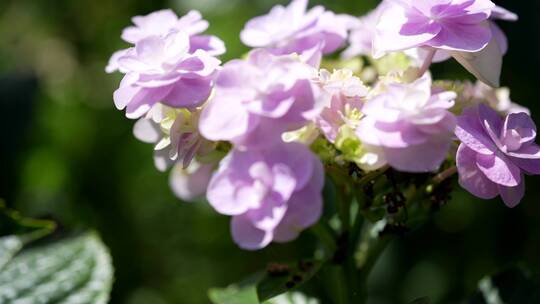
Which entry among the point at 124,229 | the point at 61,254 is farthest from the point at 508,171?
the point at 124,229

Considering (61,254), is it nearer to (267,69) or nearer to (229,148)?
(229,148)

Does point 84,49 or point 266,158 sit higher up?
point 266,158

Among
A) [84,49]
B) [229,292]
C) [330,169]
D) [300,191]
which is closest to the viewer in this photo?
[300,191]

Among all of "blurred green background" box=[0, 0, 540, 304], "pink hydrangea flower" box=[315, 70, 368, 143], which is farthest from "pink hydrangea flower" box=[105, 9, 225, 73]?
"blurred green background" box=[0, 0, 540, 304]

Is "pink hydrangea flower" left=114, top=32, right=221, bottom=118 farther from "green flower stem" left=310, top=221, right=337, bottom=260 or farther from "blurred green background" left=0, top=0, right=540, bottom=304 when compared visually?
"blurred green background" left=0, top=0, right=540, bottom=304

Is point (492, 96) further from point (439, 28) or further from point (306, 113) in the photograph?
point (306, 113)

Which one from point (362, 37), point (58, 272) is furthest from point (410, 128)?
point (58, 272)

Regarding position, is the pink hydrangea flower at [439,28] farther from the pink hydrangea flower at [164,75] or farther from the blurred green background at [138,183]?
the blurred green background at [138,183]
